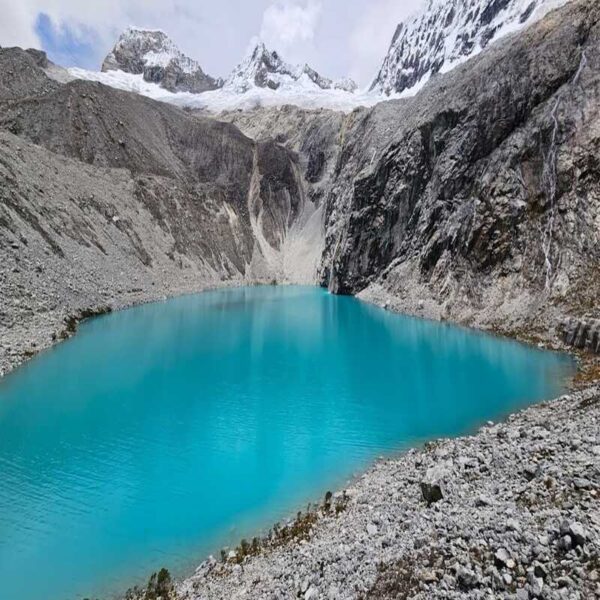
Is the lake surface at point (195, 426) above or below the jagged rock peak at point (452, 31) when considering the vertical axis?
below

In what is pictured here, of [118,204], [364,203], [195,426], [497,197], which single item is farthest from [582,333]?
[118,204]

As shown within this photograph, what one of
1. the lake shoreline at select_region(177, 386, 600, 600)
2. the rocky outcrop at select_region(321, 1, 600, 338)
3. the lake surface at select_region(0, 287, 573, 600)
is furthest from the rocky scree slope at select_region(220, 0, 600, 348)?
the lake shoreline at select_region(177, 386, 600, 600)

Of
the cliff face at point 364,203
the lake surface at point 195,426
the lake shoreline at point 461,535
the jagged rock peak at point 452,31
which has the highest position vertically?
the jagged rock peak at point 452,31

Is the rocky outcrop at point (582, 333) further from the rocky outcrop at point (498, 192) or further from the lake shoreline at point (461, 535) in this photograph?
the lake shoreline at point (461, 535)

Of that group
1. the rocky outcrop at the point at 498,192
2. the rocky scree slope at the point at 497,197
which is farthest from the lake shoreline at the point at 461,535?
the rocky outcrop at the point at 498,192

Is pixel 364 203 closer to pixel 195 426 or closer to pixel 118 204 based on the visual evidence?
pixel 118 204

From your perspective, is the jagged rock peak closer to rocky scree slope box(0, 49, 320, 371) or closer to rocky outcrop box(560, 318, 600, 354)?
rocky scree slope box(0, 49, 320, 371)

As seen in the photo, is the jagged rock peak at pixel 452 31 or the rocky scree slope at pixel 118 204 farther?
the jagged rock peak at pixel 452 31

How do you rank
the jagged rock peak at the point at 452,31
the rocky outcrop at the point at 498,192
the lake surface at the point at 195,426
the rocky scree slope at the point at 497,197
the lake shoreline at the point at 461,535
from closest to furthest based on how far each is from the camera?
the lake shoreline at the point at 461,535 < the lake surface at the point at 195,426 < the rocky scree slope at the point at 497,197 < the rocky outcrop at the point at 498,192 < the jagged rock peak at the point at 452,31

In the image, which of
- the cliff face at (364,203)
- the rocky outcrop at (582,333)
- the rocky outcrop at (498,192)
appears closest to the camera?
the rocky outcrop at (582,333)
